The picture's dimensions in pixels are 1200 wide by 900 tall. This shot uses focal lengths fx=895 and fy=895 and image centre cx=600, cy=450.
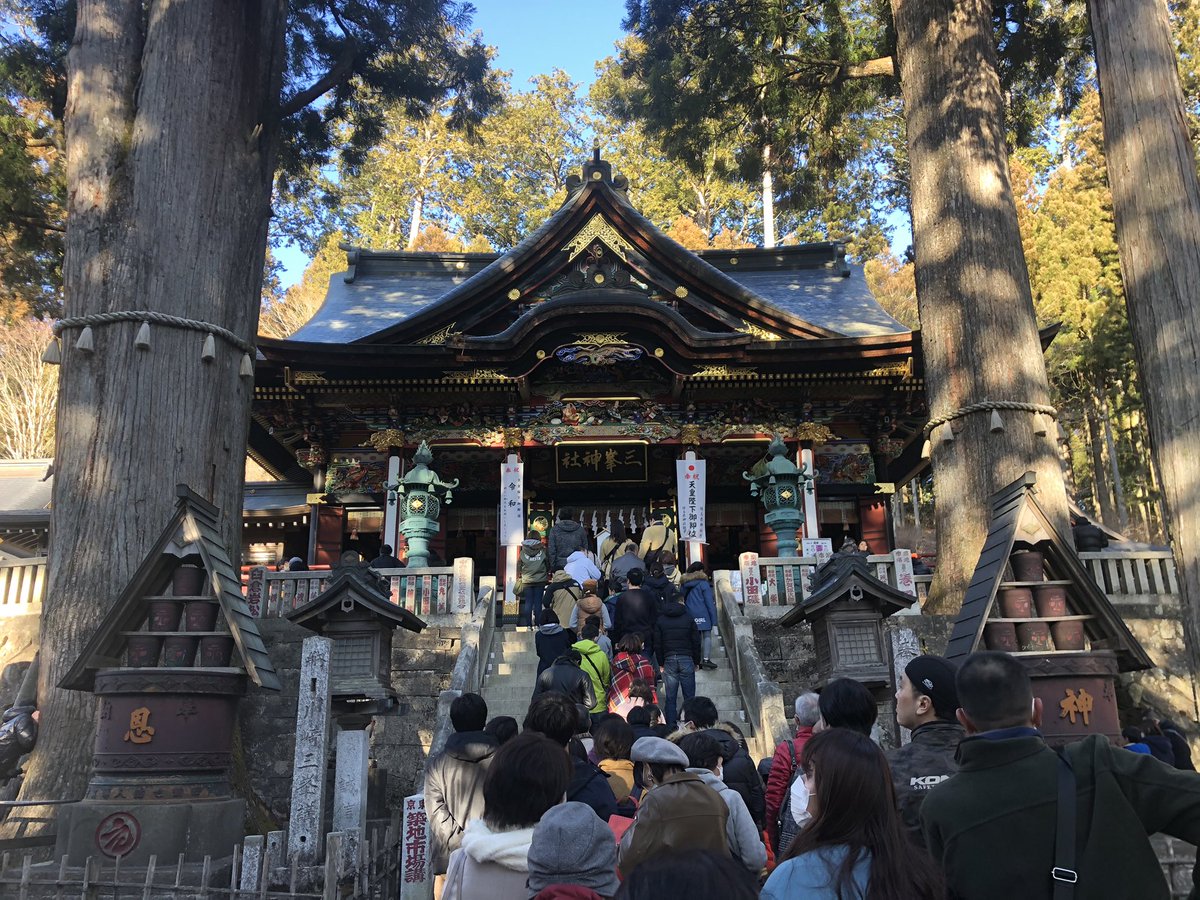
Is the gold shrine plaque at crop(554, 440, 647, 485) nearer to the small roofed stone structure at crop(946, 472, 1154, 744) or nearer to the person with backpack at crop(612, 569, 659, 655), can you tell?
the person with backpack at crop(612, 569, 659, 655)

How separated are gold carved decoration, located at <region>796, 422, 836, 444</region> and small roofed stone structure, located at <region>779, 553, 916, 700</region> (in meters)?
8.80

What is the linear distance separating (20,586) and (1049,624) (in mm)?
11302

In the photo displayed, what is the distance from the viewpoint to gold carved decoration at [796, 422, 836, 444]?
1546 cm

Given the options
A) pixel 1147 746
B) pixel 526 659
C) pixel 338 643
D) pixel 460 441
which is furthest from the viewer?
pixel 460 441

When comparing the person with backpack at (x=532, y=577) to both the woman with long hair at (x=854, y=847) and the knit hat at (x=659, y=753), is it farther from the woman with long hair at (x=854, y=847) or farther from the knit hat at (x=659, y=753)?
the woman with long hair at (x=854, y=847)

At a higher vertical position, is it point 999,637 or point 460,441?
point 460,441

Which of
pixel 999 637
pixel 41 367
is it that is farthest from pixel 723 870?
pixel 41 367

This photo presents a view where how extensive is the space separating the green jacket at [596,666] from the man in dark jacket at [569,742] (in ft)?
9.37

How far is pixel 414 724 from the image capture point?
28.7ft

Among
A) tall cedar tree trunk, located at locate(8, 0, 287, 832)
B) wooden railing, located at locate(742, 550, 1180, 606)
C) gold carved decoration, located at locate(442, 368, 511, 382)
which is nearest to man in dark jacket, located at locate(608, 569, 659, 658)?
wooden railing, located at locate(742, 550, 1180, 606)

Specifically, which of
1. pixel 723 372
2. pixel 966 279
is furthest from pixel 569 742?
pixel 723 372

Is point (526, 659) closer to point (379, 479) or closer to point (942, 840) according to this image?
point (379, 479)

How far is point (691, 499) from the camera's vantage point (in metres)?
14.4

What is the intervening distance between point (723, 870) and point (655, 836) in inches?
36.4
